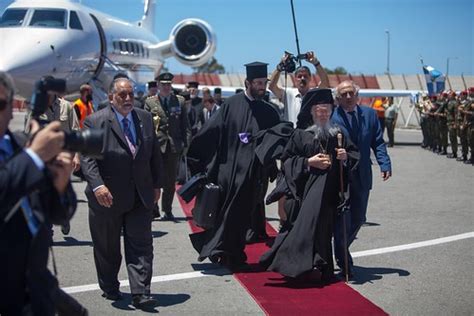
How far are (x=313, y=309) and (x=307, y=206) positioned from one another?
44.5 inches

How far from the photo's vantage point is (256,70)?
807 centimetres

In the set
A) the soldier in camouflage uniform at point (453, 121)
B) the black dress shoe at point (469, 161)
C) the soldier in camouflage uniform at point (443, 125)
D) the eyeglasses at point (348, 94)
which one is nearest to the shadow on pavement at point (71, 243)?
the eyeglasses at point (348, 94)

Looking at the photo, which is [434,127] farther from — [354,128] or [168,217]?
[354,128]

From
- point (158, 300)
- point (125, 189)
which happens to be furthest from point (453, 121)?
point (125, 189)

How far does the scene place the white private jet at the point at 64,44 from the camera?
17156mm

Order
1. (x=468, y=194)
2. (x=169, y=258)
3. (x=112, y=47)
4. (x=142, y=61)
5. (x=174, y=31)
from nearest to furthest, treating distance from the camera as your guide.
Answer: (x=169, y=258), (x=468, y=194), (x=112, y=47), (x=142, y=61), (x=174, y=31)

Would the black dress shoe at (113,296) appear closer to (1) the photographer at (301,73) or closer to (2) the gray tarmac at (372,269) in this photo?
(2) the gray tarmac at (372,269)

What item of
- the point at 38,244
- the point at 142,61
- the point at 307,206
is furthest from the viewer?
the point at 142,61

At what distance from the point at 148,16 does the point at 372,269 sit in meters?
28.7

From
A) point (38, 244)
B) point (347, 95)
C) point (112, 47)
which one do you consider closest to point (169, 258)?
point (347, 95)

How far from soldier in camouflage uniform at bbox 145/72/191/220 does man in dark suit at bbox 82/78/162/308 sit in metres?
4.52

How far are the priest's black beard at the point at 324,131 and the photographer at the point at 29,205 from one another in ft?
12.7

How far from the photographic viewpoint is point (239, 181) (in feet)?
25.8

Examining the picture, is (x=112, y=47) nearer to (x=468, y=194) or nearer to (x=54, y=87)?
(x=468, y=194)
